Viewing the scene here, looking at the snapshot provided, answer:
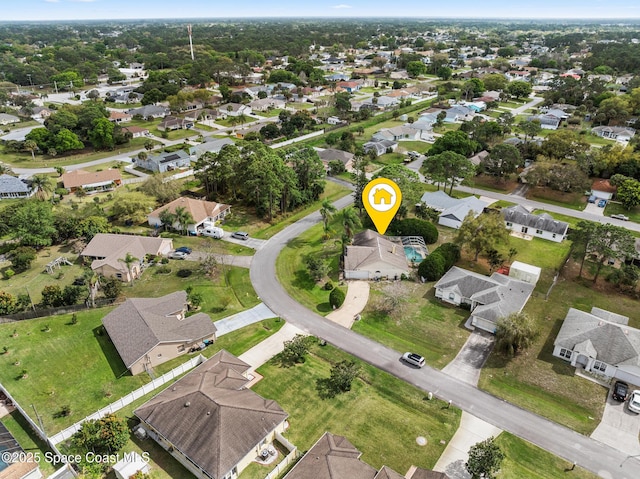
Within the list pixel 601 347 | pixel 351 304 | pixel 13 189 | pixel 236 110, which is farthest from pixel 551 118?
pixel 13 189

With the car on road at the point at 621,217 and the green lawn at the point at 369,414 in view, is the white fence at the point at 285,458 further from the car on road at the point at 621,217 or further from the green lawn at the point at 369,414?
the car on road at the point at 621,217

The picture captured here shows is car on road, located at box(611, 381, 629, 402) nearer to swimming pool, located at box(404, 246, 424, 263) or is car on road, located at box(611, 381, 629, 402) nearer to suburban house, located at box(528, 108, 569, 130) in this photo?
swimming pool, located at box(404, 246, 424, 263)

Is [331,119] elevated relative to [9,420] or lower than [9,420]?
elevated

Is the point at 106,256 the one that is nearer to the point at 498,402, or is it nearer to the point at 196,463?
the point at 196,463

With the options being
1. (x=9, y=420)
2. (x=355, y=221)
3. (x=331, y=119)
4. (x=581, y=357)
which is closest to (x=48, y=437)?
(x=9, y=420)

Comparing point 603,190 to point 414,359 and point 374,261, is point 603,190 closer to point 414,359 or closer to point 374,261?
point 374,261

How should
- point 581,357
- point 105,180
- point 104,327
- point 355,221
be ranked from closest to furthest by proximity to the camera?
point 581,357
point 104,327
point 355,221
point 105,180
